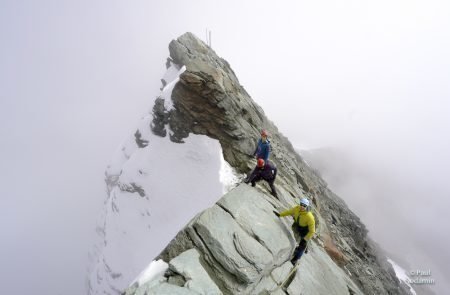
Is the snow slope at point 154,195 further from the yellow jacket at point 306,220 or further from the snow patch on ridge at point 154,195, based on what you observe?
the yellow jacket at point 306,220

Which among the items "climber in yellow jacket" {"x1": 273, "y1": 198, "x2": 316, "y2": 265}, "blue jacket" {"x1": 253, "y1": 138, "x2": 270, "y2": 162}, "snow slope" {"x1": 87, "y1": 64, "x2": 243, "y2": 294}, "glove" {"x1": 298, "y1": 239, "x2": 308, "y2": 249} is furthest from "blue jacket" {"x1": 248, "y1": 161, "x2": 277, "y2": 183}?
"glove" {"x1": 298, "y1": 239, "x2": 308, "y2": 249}

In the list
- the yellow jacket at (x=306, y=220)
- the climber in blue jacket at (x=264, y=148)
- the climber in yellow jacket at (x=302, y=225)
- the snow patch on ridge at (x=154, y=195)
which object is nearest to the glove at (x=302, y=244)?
the climber in yellow jacket at (x=302, y=225)

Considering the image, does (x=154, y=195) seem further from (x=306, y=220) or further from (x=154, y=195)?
(x=306, y=220)

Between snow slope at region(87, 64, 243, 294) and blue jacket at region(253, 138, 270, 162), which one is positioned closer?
blue jacket at region(253, 138, 270, 162)

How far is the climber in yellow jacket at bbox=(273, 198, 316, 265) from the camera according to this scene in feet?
35.7

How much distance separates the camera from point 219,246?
1010 cm

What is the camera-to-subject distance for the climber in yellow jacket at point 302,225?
10.9 meters

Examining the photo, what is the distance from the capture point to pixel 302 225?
36.9 feet

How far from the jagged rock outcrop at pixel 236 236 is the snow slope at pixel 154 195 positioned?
4.16 ft

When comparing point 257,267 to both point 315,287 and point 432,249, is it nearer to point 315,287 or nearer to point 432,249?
point 315,287

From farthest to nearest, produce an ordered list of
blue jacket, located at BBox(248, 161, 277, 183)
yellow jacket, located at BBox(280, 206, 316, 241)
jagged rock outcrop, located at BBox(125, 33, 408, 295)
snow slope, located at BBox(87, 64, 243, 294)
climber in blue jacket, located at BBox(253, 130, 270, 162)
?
1. snow slope, located at BBox(87, 64, 243, 294)
2. climber in blue jacket, located at BBox(253, 130, 270, 162)
3. blue jacket, located at BBox(248, 161, 277, 183)
4. yellow jacket, located at BBox(280, 206, 316, 241)
5. jagged rock outcrop, located at BBox(125, 33, 408, 295)

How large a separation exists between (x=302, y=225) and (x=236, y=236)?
9.32ft

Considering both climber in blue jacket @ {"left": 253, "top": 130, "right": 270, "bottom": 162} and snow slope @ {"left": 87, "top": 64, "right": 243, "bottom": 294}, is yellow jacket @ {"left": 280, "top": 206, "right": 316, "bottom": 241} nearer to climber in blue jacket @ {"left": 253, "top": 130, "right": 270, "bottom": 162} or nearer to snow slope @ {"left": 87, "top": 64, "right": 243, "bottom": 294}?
climber in blue jacket @ {"left": 253, "top": 130, "right": 270, "bottom": 162}

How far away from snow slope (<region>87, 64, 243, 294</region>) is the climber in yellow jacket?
525cm
